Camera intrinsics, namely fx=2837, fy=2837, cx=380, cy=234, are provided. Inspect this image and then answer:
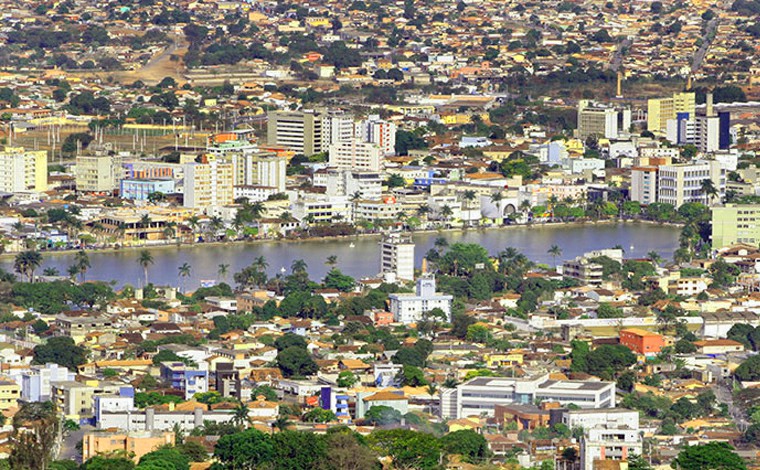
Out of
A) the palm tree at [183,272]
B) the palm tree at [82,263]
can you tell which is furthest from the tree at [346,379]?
the palm tree at [82,263]

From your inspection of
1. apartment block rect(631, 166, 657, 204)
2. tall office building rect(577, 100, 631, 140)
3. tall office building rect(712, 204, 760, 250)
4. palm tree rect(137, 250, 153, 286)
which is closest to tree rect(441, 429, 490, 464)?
palm tree rect(137, 250, 153, 286)

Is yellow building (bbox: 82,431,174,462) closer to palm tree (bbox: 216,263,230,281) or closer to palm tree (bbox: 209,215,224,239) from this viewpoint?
palm tree (bbox: 216,263,230,281)

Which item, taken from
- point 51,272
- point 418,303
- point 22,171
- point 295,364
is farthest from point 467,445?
point 22,171

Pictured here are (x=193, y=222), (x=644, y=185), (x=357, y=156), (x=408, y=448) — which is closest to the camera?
(x=408, y=448)

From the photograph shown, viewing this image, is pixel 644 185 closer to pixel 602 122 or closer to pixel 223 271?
pixel 602 122

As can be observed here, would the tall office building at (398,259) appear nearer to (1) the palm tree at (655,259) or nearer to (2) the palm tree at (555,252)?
(2) the palm tree at (555,252)

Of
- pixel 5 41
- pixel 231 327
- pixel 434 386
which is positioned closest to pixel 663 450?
pixel 434 386
